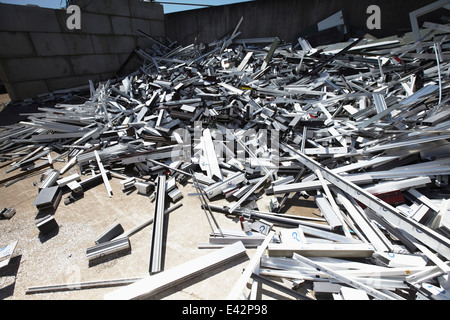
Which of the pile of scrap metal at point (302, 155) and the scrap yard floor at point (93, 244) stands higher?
the pile of scrap metal at point (302, 155)

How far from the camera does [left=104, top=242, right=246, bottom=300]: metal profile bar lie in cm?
228

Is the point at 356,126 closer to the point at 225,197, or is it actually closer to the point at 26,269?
the point at 225,197

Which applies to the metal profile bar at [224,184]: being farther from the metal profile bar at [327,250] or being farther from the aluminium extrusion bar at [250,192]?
the metal profile bar at [327,250]

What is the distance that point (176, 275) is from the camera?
8.09ft

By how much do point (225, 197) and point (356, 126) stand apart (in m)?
3.34

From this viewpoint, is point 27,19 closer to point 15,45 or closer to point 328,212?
point 15,45

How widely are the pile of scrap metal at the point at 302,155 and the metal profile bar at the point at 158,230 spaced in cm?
3

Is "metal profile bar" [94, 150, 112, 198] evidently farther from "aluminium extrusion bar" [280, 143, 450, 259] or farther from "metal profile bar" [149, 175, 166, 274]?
"aluminium extrusion bar" [280, 143, 450, 259]

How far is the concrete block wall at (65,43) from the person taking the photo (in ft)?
26.4

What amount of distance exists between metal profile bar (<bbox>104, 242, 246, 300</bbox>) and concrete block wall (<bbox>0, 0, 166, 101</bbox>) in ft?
34.7

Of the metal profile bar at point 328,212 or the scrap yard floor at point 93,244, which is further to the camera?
the metal profile bar at point 328,212

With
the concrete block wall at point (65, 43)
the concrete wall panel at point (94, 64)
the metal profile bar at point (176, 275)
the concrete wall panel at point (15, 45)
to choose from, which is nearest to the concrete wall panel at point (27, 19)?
the concrete block wall at point (65, 43)

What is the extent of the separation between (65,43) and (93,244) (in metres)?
10.1
